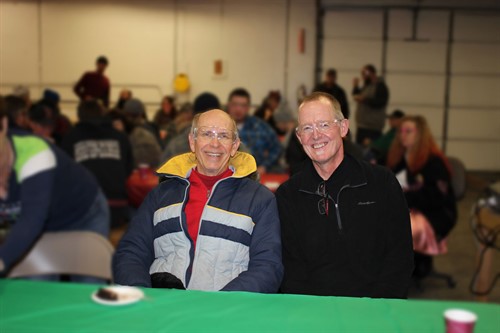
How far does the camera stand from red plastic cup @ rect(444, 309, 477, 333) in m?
1.37

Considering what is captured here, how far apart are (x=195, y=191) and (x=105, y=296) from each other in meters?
0.74

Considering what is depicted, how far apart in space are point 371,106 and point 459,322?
8659mm

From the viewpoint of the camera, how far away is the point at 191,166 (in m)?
2.53

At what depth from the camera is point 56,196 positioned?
3021 mm

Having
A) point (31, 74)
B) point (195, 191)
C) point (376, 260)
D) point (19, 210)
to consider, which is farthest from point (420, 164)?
point (31, 74)

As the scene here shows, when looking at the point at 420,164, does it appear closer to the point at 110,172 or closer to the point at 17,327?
the point at 110,172

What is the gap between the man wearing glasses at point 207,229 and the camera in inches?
88.6

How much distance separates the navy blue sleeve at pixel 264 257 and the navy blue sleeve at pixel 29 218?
Result: 2.92 ft

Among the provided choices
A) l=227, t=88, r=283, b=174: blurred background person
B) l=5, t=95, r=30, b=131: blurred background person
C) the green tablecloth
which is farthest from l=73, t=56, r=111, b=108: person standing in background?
the green tablecloth

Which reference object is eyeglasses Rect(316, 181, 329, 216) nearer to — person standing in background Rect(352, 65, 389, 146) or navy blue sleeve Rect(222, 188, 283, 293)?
navy blue sleeve Rect(222, 188, 283, 293)

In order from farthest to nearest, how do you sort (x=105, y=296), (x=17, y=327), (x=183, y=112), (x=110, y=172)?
(x=183, y=112) < (x=110, y=172) < (x=105, y=296) < (x=17, y=327)

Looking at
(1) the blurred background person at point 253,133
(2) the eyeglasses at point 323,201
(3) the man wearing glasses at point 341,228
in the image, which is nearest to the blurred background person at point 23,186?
(3) the man wearing glasses at point 341,228

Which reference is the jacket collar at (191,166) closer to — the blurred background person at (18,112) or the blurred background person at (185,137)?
the blurred background person at (185,137)

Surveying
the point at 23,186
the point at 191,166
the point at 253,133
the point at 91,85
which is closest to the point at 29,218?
the point at 23,186
